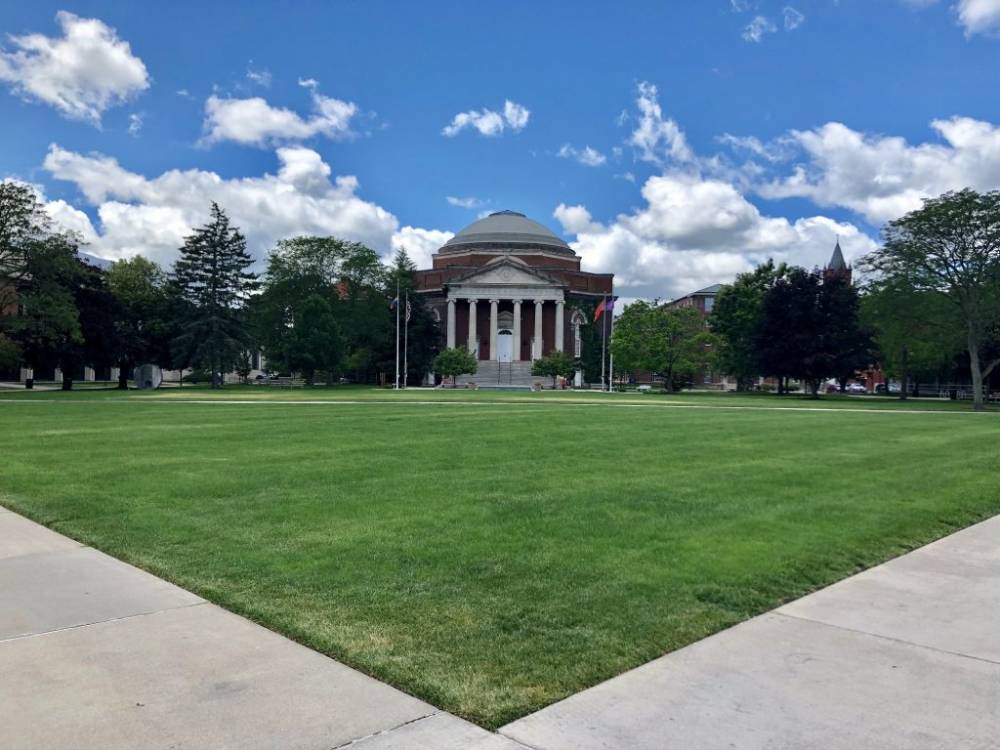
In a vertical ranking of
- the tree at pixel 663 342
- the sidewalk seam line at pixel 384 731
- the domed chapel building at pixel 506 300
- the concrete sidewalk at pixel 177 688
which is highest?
the domed chapel building at pixel 506 300

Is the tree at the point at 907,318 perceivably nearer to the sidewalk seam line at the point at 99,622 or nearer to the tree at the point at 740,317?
the tree at the point at 740,317

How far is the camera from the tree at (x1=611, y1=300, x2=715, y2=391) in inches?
2598

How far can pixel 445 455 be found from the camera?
12.9m

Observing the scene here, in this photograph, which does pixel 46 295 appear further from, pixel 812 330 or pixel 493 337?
pixel 493 337

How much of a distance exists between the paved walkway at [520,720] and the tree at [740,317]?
6034 centimetres

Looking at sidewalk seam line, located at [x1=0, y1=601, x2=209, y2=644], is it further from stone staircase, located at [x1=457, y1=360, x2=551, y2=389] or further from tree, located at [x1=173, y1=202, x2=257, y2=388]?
stone staircase, located at [x1=457, y1=360, x2=551, y2=389]

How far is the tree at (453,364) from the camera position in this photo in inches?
3036

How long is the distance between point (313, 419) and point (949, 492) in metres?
16.2

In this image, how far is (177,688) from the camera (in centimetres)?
380

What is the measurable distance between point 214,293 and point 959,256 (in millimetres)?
55535

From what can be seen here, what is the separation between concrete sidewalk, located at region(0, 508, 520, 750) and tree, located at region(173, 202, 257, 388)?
202 feet

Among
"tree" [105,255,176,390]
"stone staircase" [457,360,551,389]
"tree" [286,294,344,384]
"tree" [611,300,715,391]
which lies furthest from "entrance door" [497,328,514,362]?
"tree" [105,255,176,390]

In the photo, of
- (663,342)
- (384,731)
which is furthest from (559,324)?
(384,731)

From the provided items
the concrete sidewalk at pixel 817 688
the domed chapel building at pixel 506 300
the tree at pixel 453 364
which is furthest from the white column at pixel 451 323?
the concrete sidewalk at pixel 817 688
